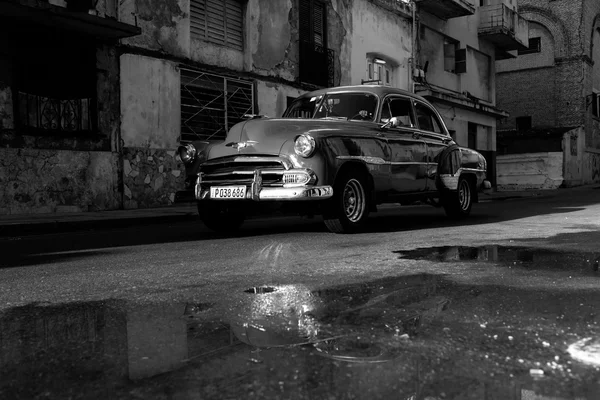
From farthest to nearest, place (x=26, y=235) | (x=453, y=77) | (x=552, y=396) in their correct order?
(x=453, y=77) < (x=26, y=235) < (x=552, y=396)

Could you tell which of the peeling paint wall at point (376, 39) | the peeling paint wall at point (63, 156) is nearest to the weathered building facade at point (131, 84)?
the peeling paint wall at point (63, 156)

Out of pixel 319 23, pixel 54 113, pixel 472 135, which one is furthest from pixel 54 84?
pixel 472 135

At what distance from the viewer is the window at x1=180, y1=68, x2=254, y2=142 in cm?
1487

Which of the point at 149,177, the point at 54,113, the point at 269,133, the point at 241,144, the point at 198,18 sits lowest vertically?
the point at 149,177

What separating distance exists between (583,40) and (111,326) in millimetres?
39625

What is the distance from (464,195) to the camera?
32.6 feet

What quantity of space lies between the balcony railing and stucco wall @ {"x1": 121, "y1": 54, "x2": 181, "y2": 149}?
4.96m

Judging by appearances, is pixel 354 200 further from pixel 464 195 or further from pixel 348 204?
pixel 464 195

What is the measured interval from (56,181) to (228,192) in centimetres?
636

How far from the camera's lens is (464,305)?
291cm

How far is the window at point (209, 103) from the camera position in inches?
585

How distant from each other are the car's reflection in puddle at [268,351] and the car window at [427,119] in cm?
608

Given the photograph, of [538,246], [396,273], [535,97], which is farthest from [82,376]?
[535,97]

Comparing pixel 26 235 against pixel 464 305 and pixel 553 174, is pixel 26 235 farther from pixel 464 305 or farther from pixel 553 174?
pixel 553 174
